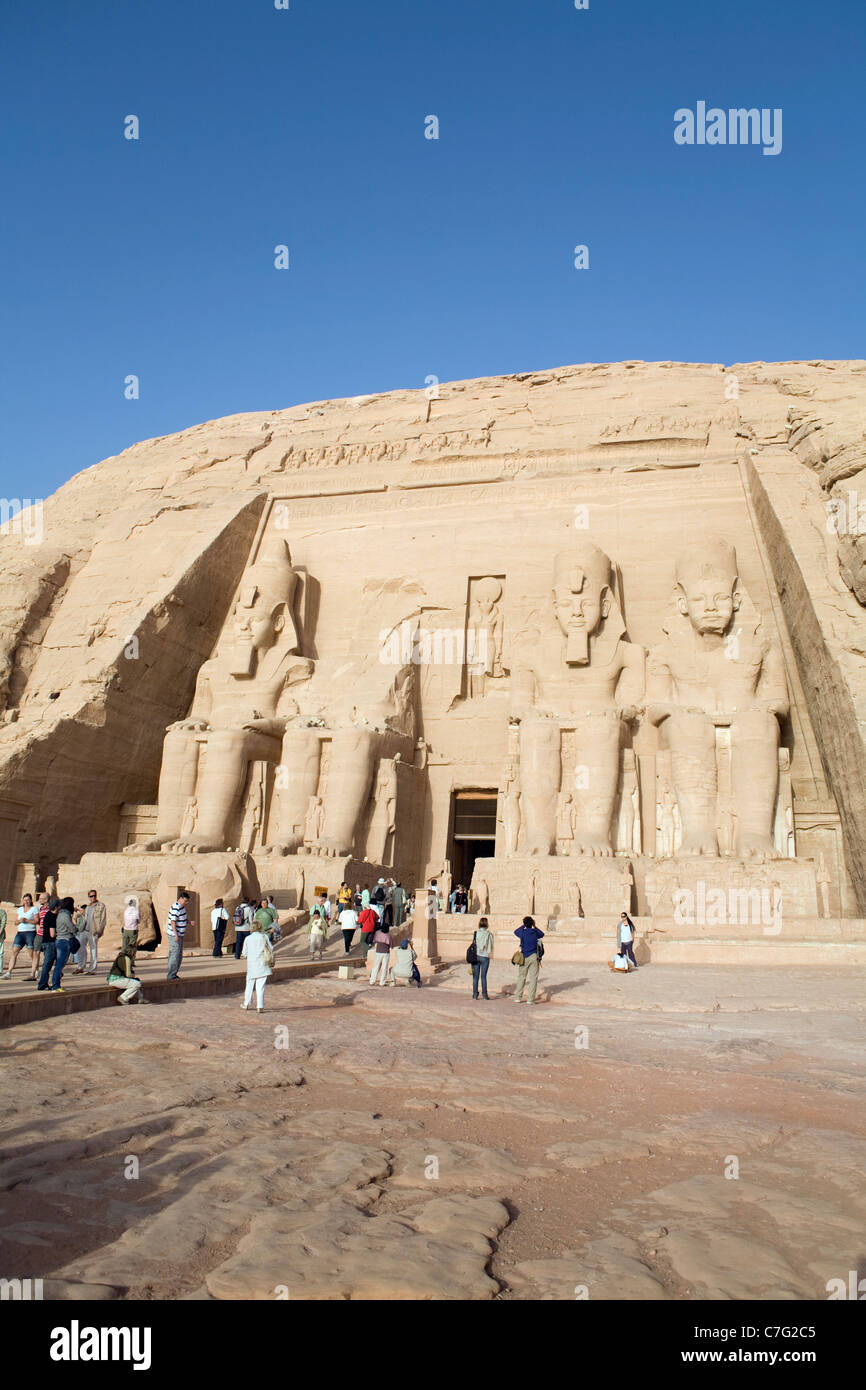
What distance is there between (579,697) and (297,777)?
11.4ft

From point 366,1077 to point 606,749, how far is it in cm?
784

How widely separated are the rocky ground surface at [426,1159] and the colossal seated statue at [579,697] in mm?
6106

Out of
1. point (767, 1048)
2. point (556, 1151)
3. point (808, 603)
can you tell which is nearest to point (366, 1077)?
point (556, 1151)

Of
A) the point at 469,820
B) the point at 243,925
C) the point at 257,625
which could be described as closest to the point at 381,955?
the point at 243,925

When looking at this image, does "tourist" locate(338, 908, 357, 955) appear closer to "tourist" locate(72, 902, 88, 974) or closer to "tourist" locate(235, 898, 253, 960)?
"tourist" locate(235, 898, 253, 960)

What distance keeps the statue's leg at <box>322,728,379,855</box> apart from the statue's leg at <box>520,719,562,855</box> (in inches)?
69.6

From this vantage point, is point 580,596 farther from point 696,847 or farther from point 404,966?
point 404,966

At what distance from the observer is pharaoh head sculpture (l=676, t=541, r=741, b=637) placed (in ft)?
39.7

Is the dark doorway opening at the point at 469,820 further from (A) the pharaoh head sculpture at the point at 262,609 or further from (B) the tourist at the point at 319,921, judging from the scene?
(B) the tourist at the point at 319,921

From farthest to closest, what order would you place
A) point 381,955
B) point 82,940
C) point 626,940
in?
point 626,940 → point 82,940 → point 381,955

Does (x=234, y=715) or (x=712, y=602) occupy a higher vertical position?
(x=712, y=602)

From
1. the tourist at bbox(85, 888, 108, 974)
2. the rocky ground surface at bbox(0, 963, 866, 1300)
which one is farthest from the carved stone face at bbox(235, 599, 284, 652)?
the rocky ground surface at bbox(0, 963, 866, 1300)

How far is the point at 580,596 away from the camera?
12633mm

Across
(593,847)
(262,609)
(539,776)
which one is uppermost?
(262,609)
